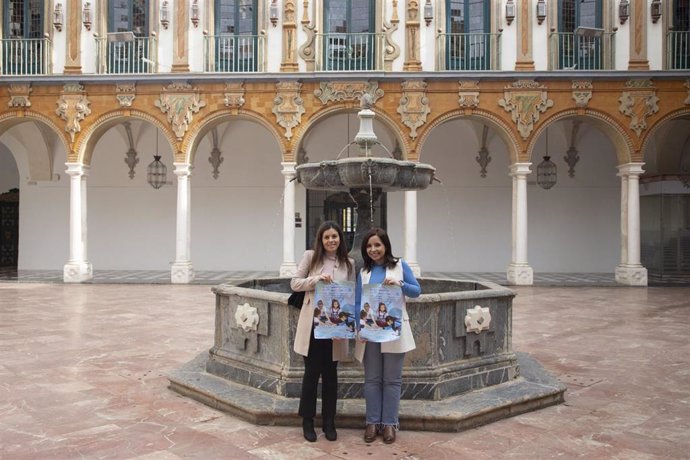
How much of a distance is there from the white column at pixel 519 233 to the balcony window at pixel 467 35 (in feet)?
9.40

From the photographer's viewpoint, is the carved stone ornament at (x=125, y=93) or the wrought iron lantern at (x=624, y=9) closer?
the wrought iron lantern at (x=624, y=9)

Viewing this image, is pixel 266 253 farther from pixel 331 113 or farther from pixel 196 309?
pixel 196 309

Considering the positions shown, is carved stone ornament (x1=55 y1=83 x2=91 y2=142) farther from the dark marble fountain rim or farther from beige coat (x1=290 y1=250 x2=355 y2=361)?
beige coat (x1=290 y1=250 x2=355 y2=361)

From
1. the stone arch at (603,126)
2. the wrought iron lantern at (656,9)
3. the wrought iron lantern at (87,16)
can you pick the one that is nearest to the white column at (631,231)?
the stone arch at (603,126)

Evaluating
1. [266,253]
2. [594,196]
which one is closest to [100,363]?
[266,253]

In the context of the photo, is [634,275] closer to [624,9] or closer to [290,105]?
[624,9]

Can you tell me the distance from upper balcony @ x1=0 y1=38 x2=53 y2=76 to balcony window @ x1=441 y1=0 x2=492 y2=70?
10.5 m

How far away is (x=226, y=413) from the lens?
4.89m

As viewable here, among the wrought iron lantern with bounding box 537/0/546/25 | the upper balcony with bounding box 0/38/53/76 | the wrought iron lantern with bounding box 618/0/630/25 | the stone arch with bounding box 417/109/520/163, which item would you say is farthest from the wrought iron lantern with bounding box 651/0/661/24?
the upper balcony with bounding box 0/38/53/76

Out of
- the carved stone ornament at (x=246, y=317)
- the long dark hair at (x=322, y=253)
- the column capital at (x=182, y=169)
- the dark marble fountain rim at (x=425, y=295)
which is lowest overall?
the carved stone ornament at (x=246, y=317)

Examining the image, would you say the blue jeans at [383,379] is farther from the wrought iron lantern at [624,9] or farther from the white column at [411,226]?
the wrought iron lantern at [624,9]

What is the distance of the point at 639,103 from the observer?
15.5 metres

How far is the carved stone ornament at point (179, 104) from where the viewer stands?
16.0 m

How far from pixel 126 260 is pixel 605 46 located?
15469mm
